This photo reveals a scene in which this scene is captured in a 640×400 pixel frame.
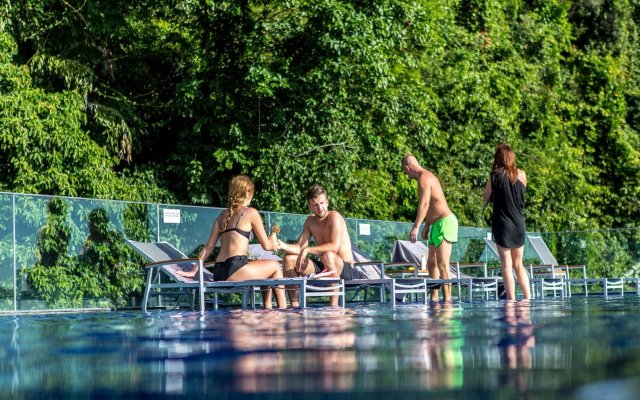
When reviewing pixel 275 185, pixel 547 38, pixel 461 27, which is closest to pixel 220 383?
pixel 275 185

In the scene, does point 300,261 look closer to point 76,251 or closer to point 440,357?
point 76,251

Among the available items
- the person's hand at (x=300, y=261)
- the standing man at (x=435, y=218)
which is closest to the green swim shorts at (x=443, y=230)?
the standing man at (x=435, y=218)

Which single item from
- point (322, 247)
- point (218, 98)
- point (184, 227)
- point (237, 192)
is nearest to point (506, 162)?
point (322, 247)

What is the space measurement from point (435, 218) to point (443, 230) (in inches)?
11.3

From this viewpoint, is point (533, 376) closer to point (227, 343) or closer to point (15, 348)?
point (227, 343)

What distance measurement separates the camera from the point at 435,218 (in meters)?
12.2

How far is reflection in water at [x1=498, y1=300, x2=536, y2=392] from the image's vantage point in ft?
8.42

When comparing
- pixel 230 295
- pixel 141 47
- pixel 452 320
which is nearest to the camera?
pixel 452 320

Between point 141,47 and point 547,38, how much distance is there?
44.4 feet

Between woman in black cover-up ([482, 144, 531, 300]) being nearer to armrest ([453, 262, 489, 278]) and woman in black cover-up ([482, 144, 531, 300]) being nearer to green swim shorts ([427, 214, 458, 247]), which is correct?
green swim shorts ([427, 214, 458, 247])

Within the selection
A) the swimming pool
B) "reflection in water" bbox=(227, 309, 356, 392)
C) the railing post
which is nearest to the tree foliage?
the railing post

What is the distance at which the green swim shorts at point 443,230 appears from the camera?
1193 cm

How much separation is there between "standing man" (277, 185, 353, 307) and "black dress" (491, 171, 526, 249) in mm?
1582

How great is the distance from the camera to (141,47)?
2278cm
